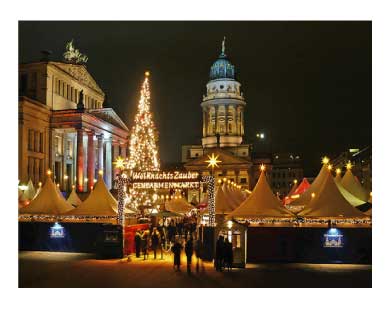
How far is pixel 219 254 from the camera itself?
67.1 ft

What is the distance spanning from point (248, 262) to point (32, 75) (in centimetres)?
4393

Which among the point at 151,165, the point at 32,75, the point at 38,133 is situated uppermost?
the point at 32,75

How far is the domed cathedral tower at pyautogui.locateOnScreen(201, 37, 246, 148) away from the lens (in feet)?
387

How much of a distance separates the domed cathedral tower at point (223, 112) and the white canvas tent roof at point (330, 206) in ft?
296

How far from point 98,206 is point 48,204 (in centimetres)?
313

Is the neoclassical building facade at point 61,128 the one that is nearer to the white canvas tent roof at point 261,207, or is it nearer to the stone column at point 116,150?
the stone column at point 116,150

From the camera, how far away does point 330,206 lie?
24.8 m

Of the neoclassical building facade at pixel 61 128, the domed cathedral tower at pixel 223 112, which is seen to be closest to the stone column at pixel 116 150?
the neoclassical building facade at pixel 61 128

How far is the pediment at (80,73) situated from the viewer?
211ft

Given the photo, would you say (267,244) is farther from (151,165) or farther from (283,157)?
(283,157)

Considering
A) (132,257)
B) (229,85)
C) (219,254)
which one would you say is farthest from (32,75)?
(229,85)

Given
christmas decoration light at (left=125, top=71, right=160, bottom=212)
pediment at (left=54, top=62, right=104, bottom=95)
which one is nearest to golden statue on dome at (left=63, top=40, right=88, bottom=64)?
pediment at (left=54, top=62, right=104, bottom=95)

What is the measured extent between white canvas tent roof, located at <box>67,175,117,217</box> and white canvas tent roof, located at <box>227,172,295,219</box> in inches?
257

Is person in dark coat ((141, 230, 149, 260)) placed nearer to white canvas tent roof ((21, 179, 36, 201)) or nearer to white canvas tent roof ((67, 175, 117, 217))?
white canvas tent roof ((67, 175, 117, 217))
